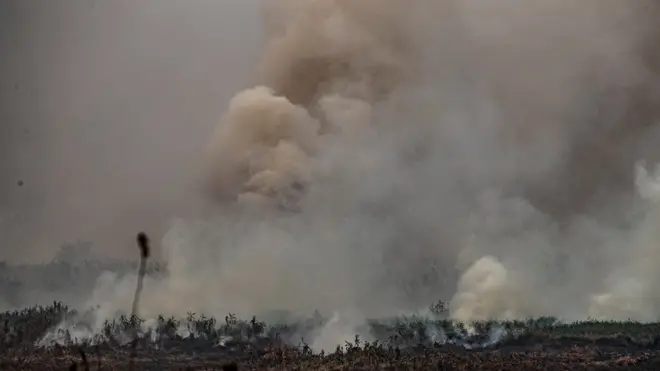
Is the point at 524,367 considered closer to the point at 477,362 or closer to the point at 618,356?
the point at 477,362

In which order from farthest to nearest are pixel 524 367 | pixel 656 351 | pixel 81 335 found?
pixel 81 335 → pixel 656 351 → pixel 524 367

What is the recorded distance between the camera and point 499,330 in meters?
161

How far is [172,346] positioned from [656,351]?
307 feet

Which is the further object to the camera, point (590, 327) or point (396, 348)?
point (590, 327)

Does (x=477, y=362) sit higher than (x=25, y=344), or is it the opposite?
(x=25, y=344)

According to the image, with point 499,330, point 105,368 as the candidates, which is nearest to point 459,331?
point 499,330

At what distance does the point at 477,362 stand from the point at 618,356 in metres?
26.3

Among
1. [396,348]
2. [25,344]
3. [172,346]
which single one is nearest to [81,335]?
[25,344]

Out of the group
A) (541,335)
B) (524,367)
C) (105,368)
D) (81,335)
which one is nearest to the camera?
(105,368)

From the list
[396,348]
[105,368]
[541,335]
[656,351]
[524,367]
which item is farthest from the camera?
[541,335]

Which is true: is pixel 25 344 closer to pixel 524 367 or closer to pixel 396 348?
pixel 396 348

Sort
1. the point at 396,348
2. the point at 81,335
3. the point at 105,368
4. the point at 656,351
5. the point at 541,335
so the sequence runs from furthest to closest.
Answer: the point at 81,335 < the point at 541,335 < the point at 396,348 < the point at 656,351 < the point at 105,368

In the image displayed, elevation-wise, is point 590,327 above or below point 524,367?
above

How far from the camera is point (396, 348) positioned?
5723 inches
